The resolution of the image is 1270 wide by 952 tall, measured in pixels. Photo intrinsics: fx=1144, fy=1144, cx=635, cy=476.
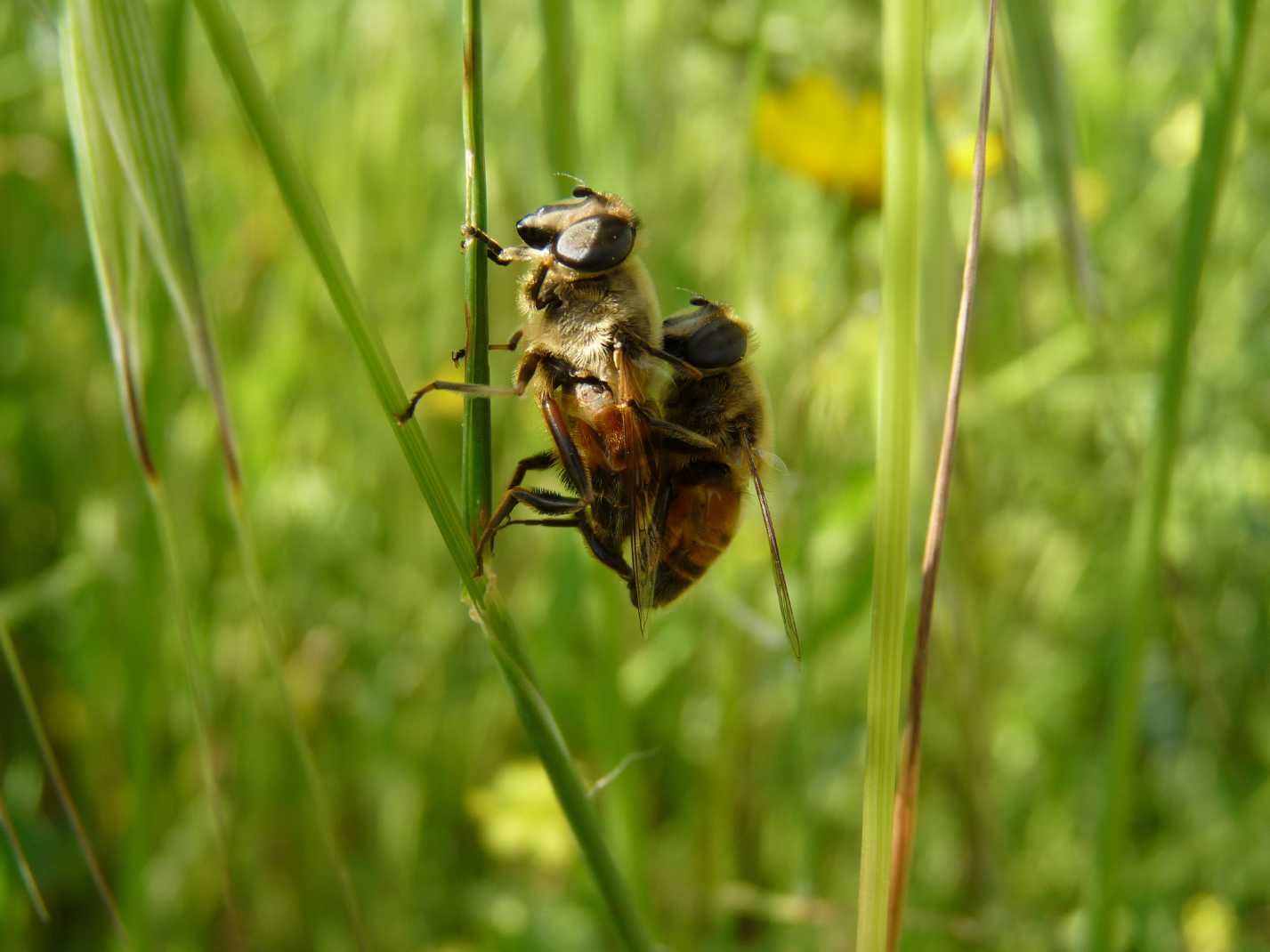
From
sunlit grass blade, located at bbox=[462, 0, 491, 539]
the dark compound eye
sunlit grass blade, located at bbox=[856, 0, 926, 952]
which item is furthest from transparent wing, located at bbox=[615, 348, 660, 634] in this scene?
sunlit grass blade, located at bbox=[856, 0, 926, 952]

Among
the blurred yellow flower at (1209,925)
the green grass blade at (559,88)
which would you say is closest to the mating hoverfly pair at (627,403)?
the green grass blade at (559,88)

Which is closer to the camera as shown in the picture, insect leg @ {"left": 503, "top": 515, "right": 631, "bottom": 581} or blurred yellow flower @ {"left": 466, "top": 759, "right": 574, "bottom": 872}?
insect leg @ {"left": 503, "top": 515, "right": 631, "bottom": 581}

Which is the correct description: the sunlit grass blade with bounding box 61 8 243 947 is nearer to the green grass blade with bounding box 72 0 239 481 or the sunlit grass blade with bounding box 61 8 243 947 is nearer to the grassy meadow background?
the green grass blade with bounding box 72 0 239 481

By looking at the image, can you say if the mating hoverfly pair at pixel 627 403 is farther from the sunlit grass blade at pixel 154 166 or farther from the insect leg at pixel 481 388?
the sunlit grass blade at pixel 154 166

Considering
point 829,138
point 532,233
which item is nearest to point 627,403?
point 532,233

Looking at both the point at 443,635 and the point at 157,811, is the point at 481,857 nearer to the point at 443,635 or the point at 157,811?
the point at 443,635

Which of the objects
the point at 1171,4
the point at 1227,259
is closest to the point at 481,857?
the point at 1227,259
